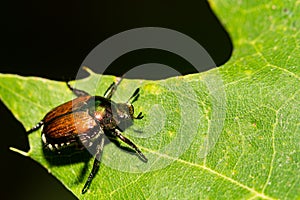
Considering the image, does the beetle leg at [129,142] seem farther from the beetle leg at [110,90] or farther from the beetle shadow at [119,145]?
the beetle leg at [110,90]

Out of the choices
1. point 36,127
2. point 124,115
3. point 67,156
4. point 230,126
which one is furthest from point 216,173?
point 36,127

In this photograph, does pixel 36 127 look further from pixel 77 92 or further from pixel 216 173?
pixel 216 173

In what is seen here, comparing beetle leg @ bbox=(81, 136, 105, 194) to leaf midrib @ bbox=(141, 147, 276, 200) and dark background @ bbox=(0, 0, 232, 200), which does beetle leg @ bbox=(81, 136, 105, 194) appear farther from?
dark background @ bbox=(0, 0, 232, 200)

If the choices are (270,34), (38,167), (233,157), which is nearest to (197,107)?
(233,157)

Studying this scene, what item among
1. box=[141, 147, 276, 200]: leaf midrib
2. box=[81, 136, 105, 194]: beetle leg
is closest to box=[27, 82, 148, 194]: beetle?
box=[81, 136, 105, 194]: beetle leg

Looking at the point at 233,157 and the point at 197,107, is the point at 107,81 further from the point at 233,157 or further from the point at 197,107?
the point at 233,157
